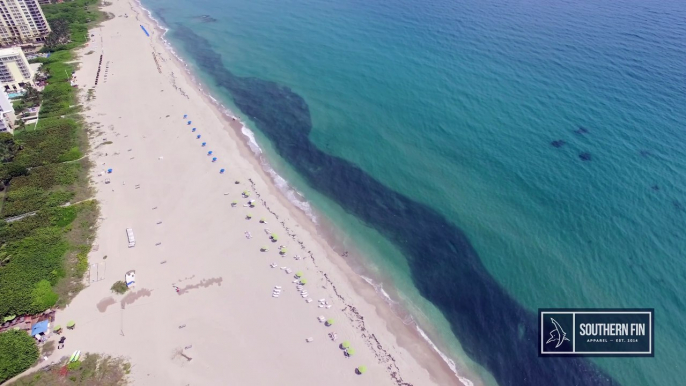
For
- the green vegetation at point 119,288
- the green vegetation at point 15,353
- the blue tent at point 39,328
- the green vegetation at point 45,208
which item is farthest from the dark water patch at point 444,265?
the green vegetation at point 15,353

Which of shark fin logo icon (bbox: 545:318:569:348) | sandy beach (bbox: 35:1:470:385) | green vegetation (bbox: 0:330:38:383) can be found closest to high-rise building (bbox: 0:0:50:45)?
sandy beach (bbox: 35:1:470:385)

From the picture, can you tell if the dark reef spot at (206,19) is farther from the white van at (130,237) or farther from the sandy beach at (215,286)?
the white van at (130,237)

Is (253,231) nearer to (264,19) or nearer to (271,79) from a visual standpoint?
(271,79)

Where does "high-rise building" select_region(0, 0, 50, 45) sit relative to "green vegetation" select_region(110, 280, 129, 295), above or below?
above

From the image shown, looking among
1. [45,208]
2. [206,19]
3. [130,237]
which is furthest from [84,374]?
[206,19]
